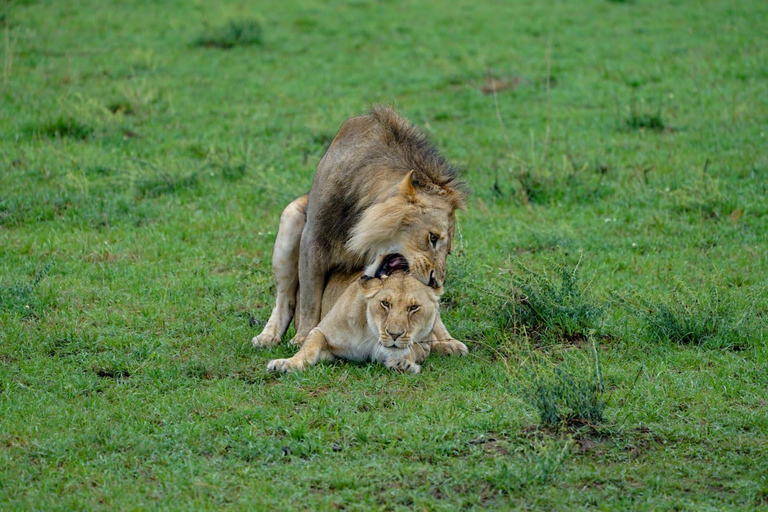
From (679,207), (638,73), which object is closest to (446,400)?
(679,207)

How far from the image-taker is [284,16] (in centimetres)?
1856

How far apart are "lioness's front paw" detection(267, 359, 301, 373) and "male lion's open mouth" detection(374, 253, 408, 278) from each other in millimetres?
793

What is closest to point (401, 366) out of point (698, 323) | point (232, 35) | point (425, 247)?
point (425, 247)

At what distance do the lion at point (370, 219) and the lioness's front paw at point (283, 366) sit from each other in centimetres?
66

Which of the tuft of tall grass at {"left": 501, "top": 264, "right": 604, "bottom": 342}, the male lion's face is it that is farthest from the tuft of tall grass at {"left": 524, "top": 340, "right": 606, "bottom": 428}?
the tuft of tall grass at {"left": 501, "top": 264, "right": 604, "bottom": 342}

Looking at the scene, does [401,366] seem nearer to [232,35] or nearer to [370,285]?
[370,285]

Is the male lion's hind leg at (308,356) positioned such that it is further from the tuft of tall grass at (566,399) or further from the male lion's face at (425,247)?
the tuft of tall grass at (566,399)

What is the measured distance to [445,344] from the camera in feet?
22.6

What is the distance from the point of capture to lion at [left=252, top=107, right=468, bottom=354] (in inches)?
253

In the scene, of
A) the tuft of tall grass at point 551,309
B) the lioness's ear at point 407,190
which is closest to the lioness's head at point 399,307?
the lioness's ear at point 407,190

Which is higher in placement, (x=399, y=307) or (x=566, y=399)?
(x=399, y=307)

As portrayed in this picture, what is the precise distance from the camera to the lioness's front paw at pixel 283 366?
6398 mm

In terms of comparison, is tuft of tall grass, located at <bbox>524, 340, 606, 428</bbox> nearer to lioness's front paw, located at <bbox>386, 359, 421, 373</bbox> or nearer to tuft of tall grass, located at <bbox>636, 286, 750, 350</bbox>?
lioness's front paw, located at <bbox>386, 359, 421, 373</bbox>

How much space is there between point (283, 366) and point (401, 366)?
0.76 m
